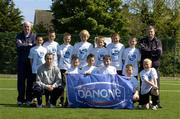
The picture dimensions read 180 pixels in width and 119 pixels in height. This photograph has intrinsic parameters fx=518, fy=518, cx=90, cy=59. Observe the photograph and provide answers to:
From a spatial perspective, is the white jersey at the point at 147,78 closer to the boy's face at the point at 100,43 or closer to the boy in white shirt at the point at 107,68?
the boy in white shirt at the point at 107,68

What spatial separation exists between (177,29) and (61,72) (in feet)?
120

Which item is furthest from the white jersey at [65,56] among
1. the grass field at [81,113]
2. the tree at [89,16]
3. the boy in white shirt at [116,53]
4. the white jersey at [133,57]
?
the tree at [89,16]

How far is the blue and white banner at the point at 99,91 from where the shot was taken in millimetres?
11758

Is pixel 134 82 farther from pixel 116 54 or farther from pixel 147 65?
pixel 116 54

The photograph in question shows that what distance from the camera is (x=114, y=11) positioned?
42.1 meters

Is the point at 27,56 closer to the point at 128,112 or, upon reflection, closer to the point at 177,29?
the point at 128,112

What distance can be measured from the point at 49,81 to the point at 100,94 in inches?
47.3

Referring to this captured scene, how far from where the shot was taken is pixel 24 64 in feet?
40.9

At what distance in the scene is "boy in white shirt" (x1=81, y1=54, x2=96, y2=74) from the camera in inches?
471

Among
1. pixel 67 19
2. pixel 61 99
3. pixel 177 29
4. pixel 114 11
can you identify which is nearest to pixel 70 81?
pixel 61 99

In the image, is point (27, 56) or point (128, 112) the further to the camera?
point (27, 56)

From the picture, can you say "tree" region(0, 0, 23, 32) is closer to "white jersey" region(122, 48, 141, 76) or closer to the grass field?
"white jersey" region(122, 48, 141, 76)

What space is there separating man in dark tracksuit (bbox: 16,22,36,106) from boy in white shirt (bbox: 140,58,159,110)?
2695 mm

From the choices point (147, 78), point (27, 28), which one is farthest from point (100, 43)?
point (27, 28)
